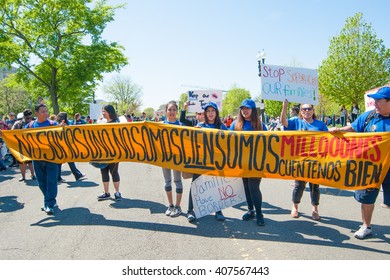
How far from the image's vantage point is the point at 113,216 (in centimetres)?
508

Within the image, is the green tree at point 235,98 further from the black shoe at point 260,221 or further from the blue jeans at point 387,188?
the blue jeans at point 387,188

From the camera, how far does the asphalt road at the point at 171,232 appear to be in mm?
3646

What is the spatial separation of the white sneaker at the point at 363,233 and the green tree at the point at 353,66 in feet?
83.0

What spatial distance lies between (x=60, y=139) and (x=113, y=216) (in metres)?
1.63

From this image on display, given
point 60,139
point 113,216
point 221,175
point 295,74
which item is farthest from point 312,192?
point 60,139

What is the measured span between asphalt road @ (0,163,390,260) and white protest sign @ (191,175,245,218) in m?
0.24

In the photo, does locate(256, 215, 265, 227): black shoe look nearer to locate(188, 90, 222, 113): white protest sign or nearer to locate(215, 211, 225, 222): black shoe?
locate(215, 211, 225, 222): black shoe

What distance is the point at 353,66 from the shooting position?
26.0 metres

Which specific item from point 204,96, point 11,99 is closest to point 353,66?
point 204,96

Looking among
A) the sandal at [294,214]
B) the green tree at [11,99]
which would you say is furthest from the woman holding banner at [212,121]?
the green tree at [11,99]

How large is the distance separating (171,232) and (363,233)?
258cm

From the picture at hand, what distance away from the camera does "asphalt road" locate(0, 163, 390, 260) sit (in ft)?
12.0

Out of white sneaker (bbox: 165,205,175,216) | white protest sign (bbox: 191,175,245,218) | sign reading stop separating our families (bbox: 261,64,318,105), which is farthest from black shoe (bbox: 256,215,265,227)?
sign reading stop separating our families (bbox: 261,64,318,105)

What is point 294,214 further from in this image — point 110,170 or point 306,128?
point 110,170
